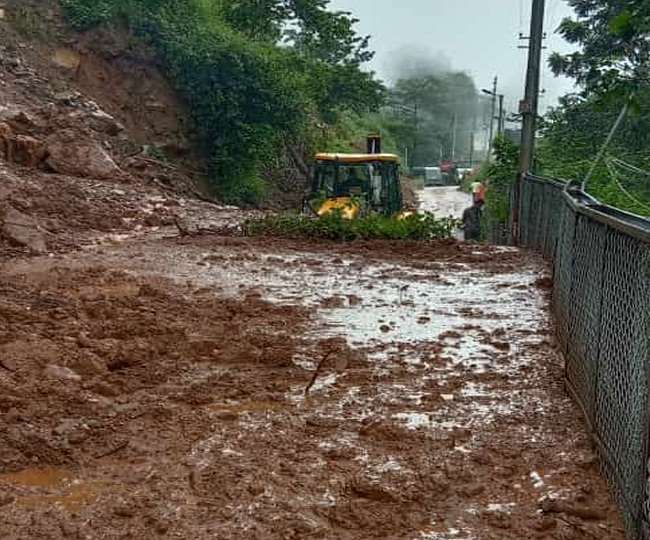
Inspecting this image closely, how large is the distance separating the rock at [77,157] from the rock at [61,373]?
10447 millimetres

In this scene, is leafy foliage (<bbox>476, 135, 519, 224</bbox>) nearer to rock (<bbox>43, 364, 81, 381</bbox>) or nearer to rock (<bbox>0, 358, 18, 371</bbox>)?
rock (<bbox>43, 364, 81, 381</bbox>)

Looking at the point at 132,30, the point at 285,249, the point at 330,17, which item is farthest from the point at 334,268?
the point at 330,17

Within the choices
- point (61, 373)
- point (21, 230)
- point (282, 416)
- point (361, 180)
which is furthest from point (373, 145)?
point (282, 416)

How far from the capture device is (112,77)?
2194 cm

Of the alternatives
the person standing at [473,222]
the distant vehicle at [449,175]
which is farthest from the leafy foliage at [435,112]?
the person standing at [473,222]

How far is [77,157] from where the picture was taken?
15.8 m

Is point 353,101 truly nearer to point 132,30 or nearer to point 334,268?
point 132,30

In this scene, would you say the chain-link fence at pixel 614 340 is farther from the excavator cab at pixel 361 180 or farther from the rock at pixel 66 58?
the rock at pixel 66 58

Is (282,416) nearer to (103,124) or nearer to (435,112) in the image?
(103,124)

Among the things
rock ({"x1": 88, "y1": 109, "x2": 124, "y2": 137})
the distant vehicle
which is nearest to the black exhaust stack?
rock ({"x1": 88, "y1": 109, "x2": 124, "y2": 137})

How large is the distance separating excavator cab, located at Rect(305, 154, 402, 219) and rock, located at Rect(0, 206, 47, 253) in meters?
7.34

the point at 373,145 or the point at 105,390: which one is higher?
the point at 373,145

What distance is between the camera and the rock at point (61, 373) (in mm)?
5375

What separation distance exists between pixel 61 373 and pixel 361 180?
13.5m
